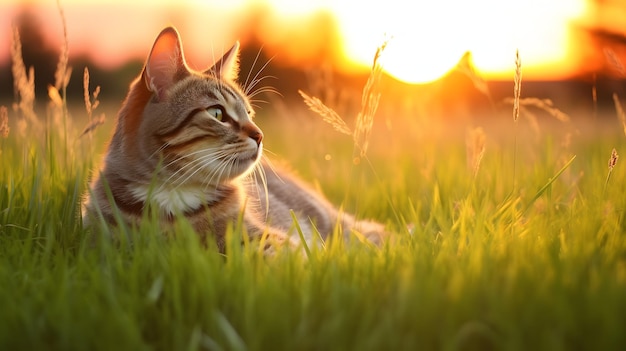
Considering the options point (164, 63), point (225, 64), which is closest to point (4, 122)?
point (164, 63)

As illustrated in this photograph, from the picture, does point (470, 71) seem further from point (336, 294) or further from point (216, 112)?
point (336, 294)

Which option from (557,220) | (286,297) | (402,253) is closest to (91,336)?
(286,297)

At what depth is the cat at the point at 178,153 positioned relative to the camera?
257 centimetres

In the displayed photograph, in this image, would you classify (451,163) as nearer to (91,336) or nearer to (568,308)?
(568,308)

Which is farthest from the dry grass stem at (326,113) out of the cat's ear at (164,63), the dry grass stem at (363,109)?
the cat's ear at (164,63)

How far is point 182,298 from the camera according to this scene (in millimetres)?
1807

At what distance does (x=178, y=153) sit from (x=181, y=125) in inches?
6.2

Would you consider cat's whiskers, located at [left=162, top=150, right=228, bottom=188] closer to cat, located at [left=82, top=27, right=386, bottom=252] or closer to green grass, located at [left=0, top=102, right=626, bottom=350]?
cat, located at [left=82, top=27, right=386, bottom=252]

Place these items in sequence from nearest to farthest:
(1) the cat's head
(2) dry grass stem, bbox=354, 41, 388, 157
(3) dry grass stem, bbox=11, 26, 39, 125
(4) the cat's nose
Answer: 1. (2) dry grass stem, bbox=354, 41, 388, 157
2. (1) the cat's head
3. (4) the cat's nose
4. (3) dry grass stem, bbox=11, 26, 39, 125

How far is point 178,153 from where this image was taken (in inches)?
102

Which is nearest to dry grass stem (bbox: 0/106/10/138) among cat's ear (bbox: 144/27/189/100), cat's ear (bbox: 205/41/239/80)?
cat's ear (bbox: 144/27/189/100)

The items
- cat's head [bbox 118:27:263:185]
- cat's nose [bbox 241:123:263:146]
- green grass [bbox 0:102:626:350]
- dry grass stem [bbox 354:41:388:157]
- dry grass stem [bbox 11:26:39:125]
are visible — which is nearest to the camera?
green grass [bbox 0:102:626:350]

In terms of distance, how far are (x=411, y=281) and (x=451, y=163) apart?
3.08 metres

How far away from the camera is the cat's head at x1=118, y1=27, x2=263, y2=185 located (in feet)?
8.56
